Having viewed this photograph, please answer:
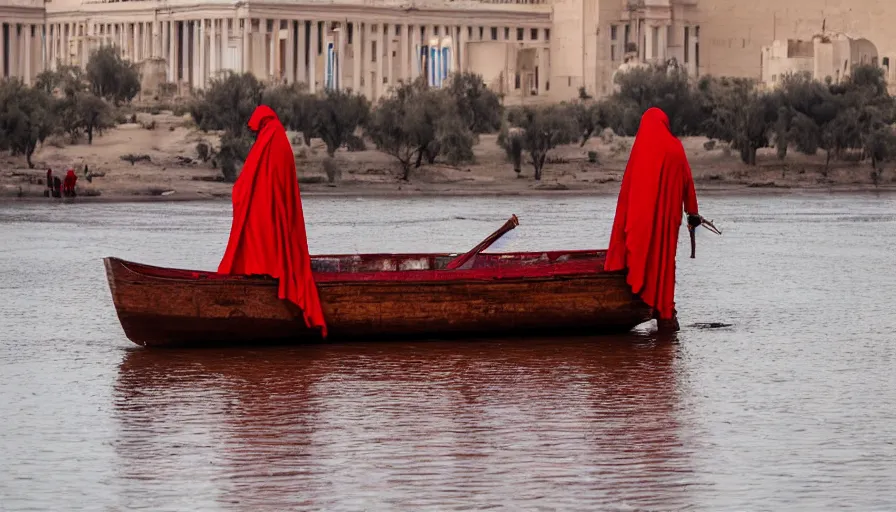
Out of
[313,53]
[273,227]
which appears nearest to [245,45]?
[313,53]

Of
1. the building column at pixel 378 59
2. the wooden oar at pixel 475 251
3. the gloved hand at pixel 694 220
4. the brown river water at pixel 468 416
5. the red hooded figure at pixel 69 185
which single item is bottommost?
the brown river water at pixel 468 416

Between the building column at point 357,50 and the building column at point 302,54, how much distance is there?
2871mm

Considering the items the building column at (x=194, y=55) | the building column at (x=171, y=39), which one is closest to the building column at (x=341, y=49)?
the building column at (x=194, y=55)

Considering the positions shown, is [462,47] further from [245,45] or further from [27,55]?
[27,55]

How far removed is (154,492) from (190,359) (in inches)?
282

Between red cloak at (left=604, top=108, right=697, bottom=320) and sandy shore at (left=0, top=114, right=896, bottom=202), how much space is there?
44.3 m

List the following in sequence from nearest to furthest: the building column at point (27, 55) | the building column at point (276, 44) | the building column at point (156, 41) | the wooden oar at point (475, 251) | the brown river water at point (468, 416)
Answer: the brown river water at point (468, 416)
the wooden oar at point (475, 251)
the building column at point (276, 44)
the building column at point (156, 41)
the building column at point (27, 55)

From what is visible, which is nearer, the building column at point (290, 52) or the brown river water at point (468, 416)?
the brown river water at point (468, 416)

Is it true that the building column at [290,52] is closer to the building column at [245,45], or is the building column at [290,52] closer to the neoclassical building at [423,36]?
the neoclassical building at [423,36]

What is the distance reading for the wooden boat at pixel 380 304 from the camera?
2219 centimetres

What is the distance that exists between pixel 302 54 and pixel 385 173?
5643 cm

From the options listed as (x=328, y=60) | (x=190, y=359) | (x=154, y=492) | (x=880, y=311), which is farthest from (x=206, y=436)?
(x=328, y=60)

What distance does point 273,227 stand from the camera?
72.5 feet

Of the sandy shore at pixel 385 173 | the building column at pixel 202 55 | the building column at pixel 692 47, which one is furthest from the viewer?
the building column at pixel 692 47
